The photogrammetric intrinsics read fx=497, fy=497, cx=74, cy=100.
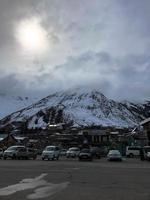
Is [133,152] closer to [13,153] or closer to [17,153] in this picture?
[17,153]

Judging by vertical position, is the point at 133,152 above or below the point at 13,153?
above

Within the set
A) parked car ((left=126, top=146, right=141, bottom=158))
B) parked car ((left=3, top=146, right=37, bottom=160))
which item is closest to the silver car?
parked car ((left=3, top=146, right=37, bottom=160))

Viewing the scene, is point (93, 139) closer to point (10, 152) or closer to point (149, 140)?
point (149, 140)

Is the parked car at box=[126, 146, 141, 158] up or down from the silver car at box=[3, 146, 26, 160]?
up

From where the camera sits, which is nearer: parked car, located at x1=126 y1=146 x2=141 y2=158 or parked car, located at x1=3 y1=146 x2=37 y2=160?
parked car, located at x1=3 y1=146 x2=37 y2=160

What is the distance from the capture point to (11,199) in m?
17.2

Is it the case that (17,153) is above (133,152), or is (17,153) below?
below

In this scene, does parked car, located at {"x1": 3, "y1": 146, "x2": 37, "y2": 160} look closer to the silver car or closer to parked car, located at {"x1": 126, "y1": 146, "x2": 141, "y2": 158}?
the silver car

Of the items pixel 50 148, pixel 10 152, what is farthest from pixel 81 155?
pixel 10 152

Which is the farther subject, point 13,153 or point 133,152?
point 133,152

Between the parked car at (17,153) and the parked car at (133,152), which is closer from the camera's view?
the parked car at (17,153)

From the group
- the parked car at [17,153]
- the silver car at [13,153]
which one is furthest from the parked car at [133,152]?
the silver car at [13,153]

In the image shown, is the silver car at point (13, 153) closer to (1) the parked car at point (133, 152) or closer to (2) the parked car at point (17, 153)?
(2) the parked car at point (17, 153)

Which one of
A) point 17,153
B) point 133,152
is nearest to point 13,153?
point 17,153
